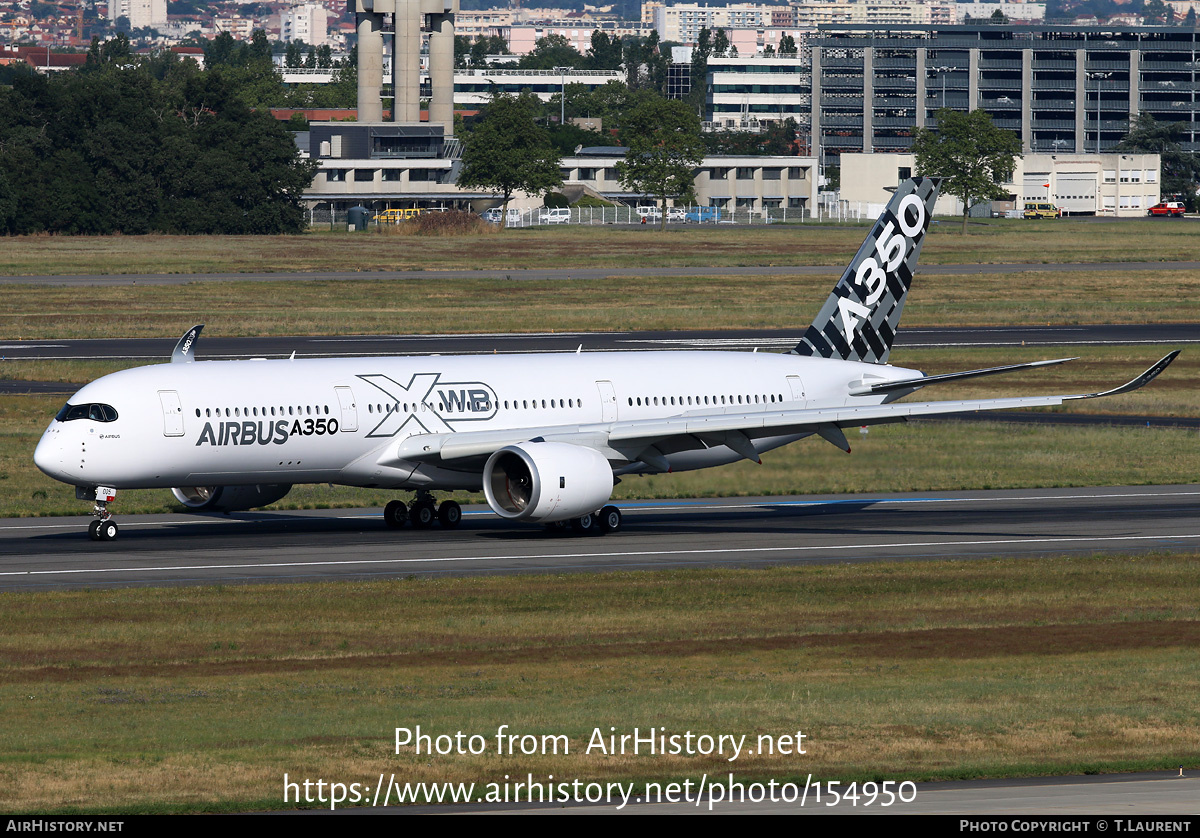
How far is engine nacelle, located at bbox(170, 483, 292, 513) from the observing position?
47.1 metres

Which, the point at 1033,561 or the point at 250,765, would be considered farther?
the point at 1033,561

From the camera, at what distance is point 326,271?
14138cm

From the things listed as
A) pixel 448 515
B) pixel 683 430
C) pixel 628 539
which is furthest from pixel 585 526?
pixel 448 515

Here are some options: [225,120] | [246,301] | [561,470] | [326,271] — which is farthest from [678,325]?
[225,120]

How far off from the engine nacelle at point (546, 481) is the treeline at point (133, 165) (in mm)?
145724

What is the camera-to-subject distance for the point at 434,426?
46.5 metres

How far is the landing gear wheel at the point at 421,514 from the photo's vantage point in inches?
1893

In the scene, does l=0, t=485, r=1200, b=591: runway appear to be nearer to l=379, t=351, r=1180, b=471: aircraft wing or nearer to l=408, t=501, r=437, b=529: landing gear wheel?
l=408, t=501, r=437, b=529: landing gear wheel

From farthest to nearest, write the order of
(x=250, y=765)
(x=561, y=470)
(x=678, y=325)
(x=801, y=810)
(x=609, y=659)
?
(x=678, y=325)
(x=561, y=470)
(x=609, y=659)
(x=250, y=765)
(x=801, y=810)

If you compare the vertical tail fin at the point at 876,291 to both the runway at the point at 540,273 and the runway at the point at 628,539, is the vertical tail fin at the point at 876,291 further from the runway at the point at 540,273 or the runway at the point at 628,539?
the runway at the point at 540,273

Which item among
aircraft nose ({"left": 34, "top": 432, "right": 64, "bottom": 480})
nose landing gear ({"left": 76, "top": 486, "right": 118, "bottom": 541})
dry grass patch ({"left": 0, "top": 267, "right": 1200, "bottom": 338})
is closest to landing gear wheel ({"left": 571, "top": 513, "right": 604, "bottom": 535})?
nose landing gear ({"left": 76, "top": 486, "right": 118, "bottom": 541})

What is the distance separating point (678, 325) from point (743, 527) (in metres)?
54.7

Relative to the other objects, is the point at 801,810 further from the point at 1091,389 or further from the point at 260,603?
the point at 1091,389

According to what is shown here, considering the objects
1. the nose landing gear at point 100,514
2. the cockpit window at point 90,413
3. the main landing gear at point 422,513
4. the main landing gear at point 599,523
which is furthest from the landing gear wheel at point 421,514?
the cockpit window at point 90,413
